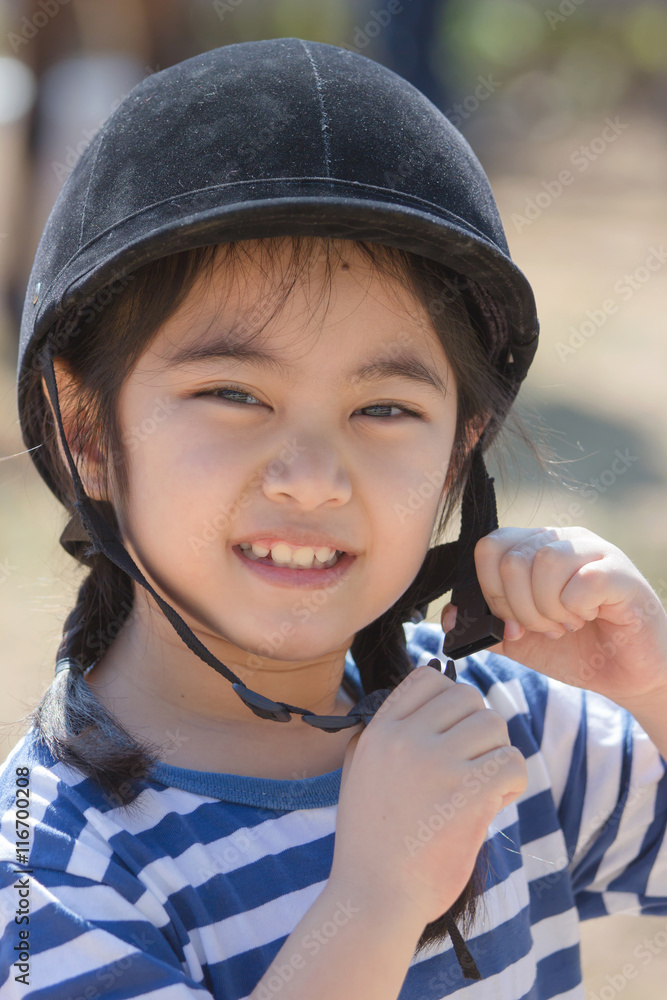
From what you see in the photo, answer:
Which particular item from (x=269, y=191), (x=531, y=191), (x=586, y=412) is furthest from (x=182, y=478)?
(x=531, y=191)

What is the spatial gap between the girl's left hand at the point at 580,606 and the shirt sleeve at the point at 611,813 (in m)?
0.14

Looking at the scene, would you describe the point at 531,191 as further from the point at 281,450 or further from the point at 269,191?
the point at 281,450

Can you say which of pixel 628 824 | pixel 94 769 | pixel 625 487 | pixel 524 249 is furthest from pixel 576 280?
pixel 94 769

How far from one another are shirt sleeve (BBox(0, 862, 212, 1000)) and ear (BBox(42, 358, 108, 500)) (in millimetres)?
649

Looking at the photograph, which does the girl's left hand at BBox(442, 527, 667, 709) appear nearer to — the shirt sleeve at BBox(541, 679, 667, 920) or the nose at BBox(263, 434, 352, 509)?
the shirt sleeve at BBox(541, 679, 667, 920)

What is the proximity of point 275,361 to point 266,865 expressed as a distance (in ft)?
2.33

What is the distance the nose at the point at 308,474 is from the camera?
142 cm

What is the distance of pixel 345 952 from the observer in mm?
1177

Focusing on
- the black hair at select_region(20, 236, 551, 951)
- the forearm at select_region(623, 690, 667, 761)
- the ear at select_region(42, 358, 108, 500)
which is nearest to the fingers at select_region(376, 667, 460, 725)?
the black hair at select_region(20, 236, 551, 951)

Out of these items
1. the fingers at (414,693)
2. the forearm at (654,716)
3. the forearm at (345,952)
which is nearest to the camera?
the forearm at (345,952)

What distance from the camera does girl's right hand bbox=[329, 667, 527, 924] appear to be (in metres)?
1.25

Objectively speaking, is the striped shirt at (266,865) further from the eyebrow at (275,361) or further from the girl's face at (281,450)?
the eyebrow at (275,361)

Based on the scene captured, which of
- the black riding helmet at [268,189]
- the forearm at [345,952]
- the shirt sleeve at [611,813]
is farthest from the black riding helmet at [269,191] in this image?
the shirt sleeve at [611,813]

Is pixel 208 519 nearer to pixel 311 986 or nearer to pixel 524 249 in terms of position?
pixel 311 986
